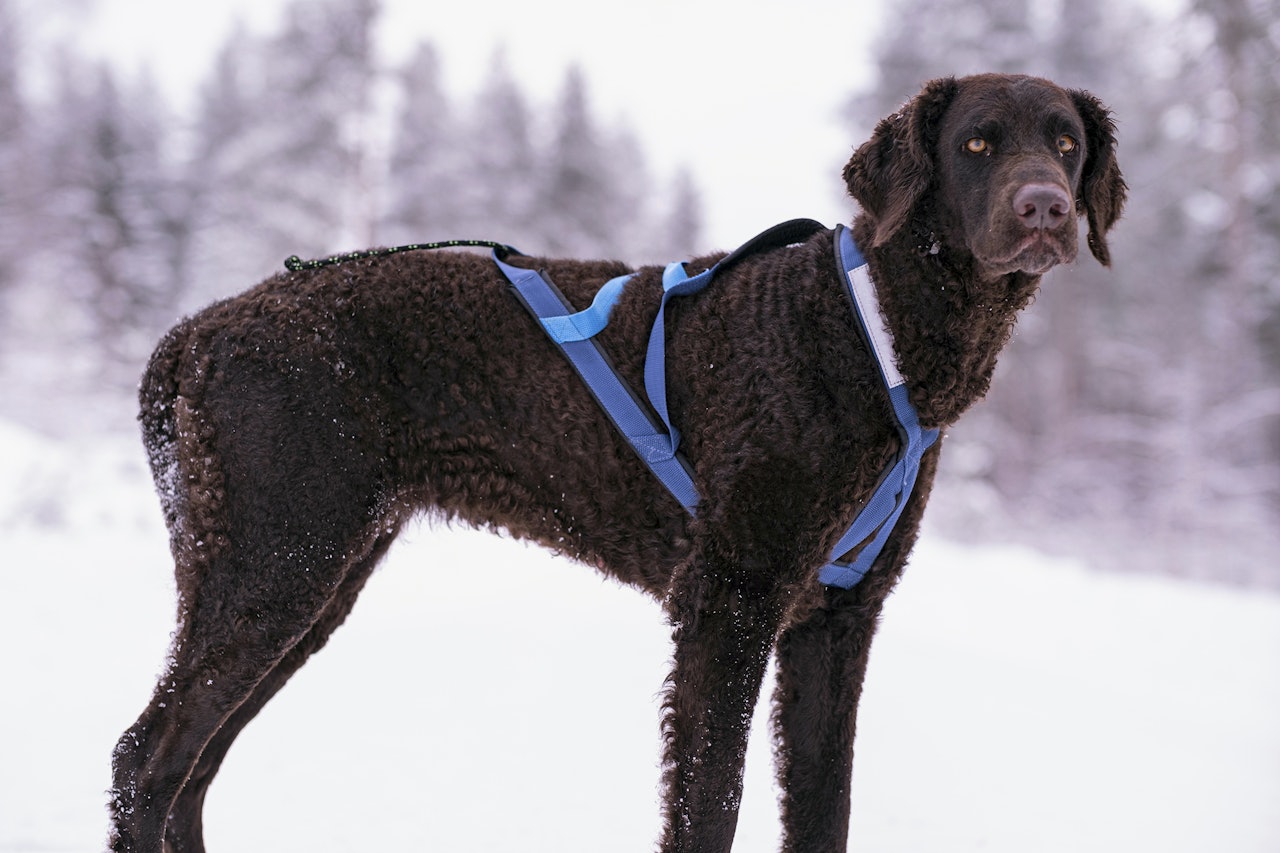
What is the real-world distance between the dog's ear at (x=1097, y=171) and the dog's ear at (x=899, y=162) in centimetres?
40

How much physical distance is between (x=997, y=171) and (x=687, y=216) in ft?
75.5

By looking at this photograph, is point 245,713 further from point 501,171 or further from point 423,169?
point 501,171

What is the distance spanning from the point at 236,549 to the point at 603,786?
6.12ft

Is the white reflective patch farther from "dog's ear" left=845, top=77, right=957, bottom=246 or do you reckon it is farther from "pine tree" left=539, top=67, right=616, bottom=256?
"pine tree" left=539, top=67, right=616, bottom=256

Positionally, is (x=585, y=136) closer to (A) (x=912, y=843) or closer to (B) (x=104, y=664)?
(B) (x=104, y=664)

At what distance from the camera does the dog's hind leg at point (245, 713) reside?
275cm

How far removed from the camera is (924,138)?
2.45 metres

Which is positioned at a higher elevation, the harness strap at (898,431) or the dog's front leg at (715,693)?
the harness strap at (898,431)

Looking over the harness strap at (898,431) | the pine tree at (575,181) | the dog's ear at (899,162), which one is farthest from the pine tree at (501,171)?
the harness strap at (898,431)

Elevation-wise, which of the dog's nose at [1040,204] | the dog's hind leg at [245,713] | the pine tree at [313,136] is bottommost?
the dog's hind leg at [245,713]

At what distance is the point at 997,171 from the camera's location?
228cm

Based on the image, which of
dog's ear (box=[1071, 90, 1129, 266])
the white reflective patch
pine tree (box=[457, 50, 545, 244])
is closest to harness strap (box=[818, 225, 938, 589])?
the white reflective patch

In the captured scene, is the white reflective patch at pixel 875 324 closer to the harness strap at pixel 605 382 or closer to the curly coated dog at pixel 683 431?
the curly coated dog at pixel 683 431

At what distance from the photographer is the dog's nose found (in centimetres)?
214
